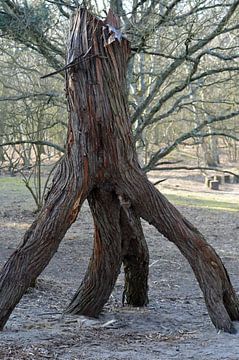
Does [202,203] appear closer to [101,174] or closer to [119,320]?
[119,320]

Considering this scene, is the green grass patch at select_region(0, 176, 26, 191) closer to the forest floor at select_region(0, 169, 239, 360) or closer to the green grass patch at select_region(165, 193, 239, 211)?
the green grass patch at select_region(165, 193, 239, 211)

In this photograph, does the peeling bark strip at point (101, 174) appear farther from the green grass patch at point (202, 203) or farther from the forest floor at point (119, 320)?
the green grass patch at point (202, 203)

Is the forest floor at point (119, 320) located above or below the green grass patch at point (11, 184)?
below

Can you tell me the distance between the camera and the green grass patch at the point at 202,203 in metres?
20.9

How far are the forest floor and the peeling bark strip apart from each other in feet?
1.73

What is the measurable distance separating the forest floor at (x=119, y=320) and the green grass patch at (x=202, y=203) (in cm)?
572

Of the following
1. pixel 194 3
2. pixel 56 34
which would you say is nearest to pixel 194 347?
pixel 194 3

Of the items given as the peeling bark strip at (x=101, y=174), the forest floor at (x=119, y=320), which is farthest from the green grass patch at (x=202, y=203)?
the peeling bark strip at (x=101, y=174)

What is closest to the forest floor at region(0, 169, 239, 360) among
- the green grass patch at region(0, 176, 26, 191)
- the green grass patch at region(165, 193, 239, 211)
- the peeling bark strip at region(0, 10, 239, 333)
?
the peeling bark strip at region(0, 10, 239, 333)

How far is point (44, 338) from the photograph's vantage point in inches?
199

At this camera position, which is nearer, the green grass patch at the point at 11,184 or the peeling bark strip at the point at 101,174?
the peeling bark strip at the point at 101,174

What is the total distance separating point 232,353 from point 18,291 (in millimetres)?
1934

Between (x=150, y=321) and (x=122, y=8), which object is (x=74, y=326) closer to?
(x=150, y=321)

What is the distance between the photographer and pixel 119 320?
645 centimetres
